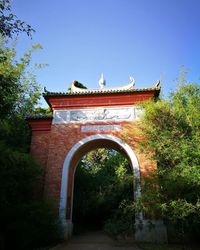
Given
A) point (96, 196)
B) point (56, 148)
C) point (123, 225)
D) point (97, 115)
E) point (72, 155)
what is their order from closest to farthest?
point (123, 225), point (72, 155), point (56, 148), point (97, 115), point (96, 196)

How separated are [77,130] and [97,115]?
110cm

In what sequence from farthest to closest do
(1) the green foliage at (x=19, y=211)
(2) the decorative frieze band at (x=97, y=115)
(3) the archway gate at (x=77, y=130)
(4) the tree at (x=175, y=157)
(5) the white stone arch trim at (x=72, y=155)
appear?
(2) the decorative frieze band at (x=97, y=115), (3) the archway gate at (x=77, y=130), (5) the white stone arch trim at (x=72, y=155), (4) the tree at (x=175, y=157), (1) the green foliage at (x=19, y=211)

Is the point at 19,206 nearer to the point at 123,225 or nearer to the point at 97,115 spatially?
the point at 123,225

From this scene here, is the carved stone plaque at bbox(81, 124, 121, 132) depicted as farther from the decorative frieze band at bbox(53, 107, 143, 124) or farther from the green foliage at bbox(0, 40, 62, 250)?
the green foliage at bbox(0, 40, 62, 250)

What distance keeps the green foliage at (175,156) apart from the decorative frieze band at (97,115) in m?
1.89

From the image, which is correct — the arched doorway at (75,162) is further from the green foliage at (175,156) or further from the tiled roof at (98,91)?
the tiled roof at (98,91)

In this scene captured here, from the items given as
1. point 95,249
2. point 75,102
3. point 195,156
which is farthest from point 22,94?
point 195,156

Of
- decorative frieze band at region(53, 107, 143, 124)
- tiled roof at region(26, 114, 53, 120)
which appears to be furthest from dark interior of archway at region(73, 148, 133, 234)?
tiled roof at region(26, 114, 53, 120)

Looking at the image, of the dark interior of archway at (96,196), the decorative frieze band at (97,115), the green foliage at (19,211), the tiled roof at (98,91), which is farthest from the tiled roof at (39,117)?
the dark interior of archway at (96,196)

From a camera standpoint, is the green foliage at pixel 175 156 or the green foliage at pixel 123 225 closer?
the green foliage at pixel 175 156

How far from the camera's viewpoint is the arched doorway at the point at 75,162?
27.6ft

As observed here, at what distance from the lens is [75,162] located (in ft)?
33.0

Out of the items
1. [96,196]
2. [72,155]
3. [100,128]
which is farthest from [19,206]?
[96,196]

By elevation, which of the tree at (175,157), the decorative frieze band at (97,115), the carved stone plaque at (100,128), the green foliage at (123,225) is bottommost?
the green foliage at (123,225)
